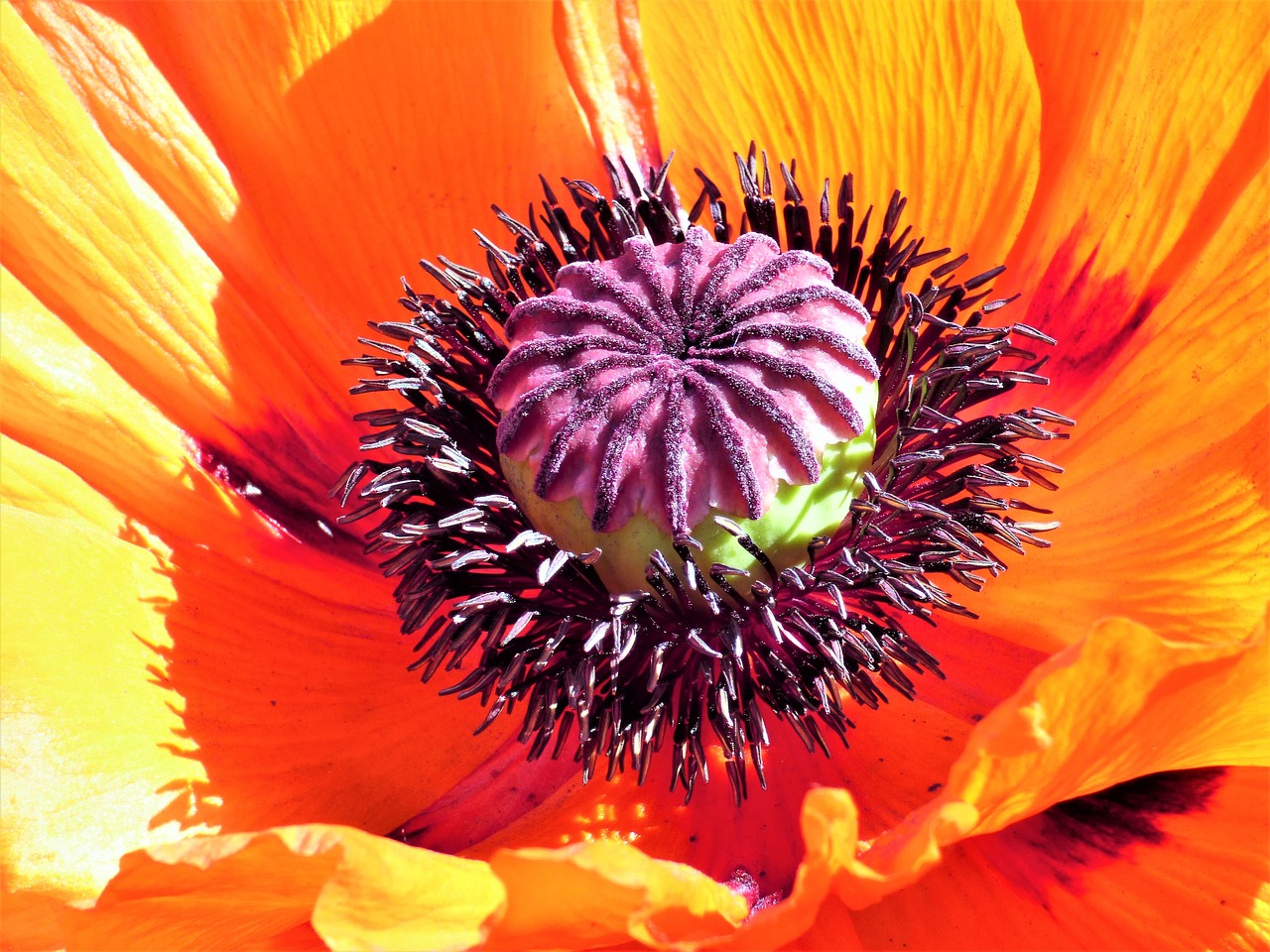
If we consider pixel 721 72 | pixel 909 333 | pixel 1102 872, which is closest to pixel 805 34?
pixel 721 72

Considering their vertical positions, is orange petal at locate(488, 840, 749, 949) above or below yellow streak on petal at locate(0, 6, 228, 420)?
below

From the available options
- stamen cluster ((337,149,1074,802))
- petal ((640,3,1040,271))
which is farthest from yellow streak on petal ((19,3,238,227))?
petal ((640,3,1040,271))

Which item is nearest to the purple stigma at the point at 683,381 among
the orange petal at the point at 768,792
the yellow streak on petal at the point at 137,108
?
the orange petal at the point at 768,792

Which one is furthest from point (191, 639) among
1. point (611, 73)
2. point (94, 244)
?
point (611, 73)

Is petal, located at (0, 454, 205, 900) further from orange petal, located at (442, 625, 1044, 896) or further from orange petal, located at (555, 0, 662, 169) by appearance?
orange petal, located at (555, 0, 662, 169)

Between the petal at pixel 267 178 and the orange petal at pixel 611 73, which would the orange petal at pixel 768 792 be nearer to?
the petal at pixel 267 178
